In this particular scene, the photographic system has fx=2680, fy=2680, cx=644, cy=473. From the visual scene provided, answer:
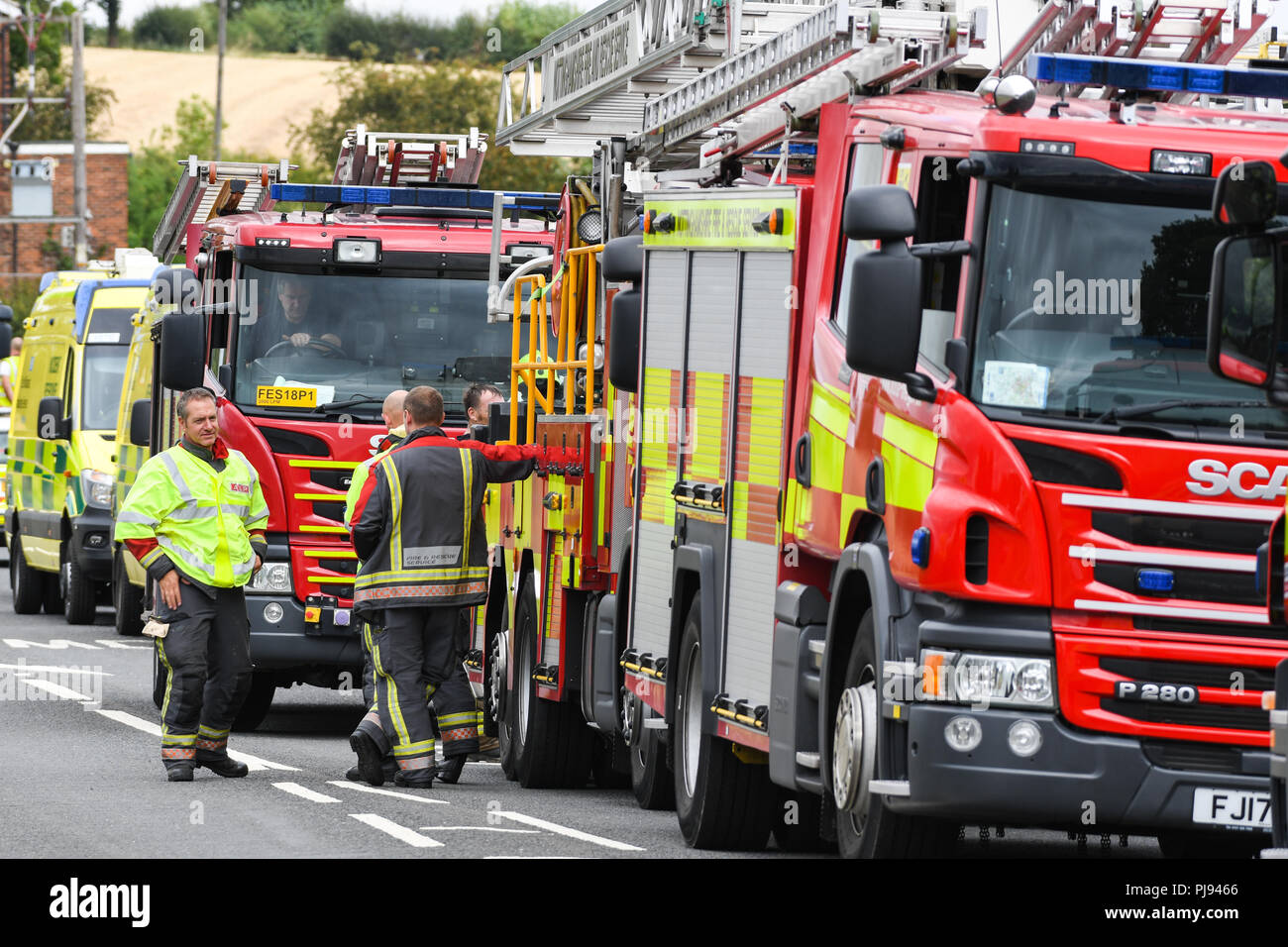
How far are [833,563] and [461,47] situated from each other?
4172 inches

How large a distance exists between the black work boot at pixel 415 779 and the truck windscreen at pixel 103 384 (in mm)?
13191

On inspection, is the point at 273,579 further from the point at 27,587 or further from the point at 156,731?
the point at 27,587

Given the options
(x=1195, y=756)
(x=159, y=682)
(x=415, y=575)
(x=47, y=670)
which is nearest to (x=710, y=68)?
(x=415, y=575)

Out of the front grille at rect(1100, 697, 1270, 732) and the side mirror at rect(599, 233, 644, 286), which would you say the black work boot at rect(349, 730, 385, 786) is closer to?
the side mirror at rect(599, 233, 644, 286)

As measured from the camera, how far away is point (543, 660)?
1341 centimetres

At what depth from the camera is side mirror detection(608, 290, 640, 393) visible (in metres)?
11.9

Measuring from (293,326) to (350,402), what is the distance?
0.59m

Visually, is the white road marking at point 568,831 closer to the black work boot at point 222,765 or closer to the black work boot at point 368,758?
the black work boot at point 368,758

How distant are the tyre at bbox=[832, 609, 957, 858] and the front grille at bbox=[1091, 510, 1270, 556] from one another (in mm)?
964

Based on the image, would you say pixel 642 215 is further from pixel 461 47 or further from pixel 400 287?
pixel 461 47

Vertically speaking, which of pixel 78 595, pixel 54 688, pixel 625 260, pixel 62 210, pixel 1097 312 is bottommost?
pixel 78 595

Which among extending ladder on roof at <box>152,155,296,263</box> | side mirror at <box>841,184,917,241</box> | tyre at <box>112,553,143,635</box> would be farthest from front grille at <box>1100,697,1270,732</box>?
tyre at <box>112,553,143,635</box>

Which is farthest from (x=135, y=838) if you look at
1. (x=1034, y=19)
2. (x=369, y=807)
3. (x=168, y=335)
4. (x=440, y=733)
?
(x=168, y=335)

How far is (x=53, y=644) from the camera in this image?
876 inches
